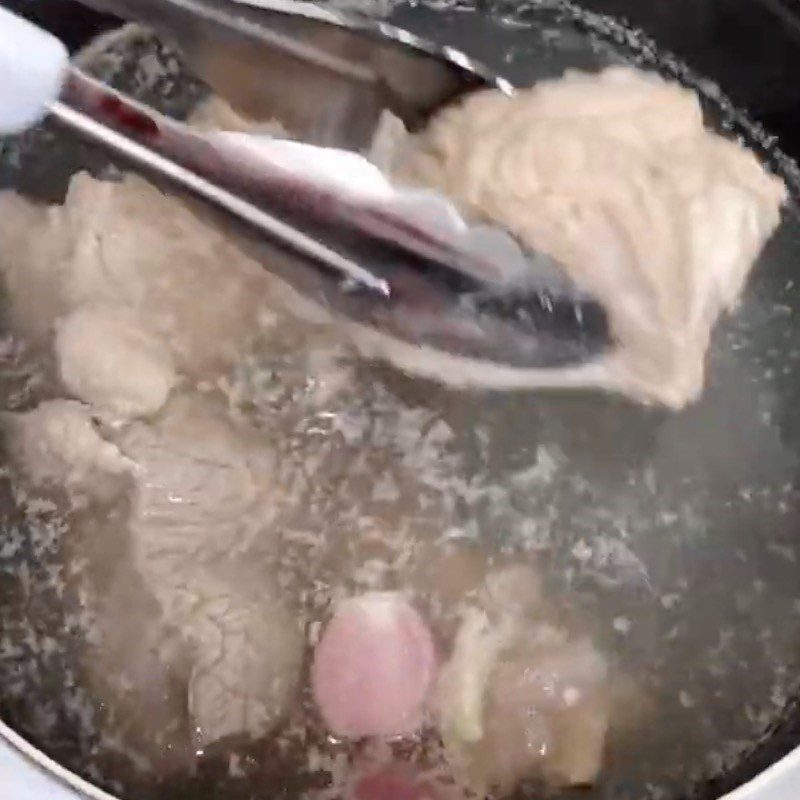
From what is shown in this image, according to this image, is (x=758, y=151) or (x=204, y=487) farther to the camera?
(x=758, y=151)

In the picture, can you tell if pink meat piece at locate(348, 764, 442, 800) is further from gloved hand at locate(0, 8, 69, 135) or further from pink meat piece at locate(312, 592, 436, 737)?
gloved hand at locate(0, 8, 69, 135)

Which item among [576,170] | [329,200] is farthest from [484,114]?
[329,200]

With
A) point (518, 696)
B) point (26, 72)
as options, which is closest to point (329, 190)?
point (26, 72)

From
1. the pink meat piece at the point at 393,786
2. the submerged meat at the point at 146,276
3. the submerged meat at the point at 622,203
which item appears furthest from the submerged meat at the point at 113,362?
the pink meat piece at the point at 393,786

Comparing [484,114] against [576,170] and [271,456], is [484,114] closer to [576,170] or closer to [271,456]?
[576,170]

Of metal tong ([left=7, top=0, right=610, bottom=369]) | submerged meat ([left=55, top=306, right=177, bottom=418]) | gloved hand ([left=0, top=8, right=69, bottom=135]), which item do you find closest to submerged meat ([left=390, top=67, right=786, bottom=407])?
metal tong ([left=7, top=0, right=610, bottom=369])

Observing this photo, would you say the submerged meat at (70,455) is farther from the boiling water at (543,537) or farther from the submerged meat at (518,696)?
the submerged meat at (518,696)
